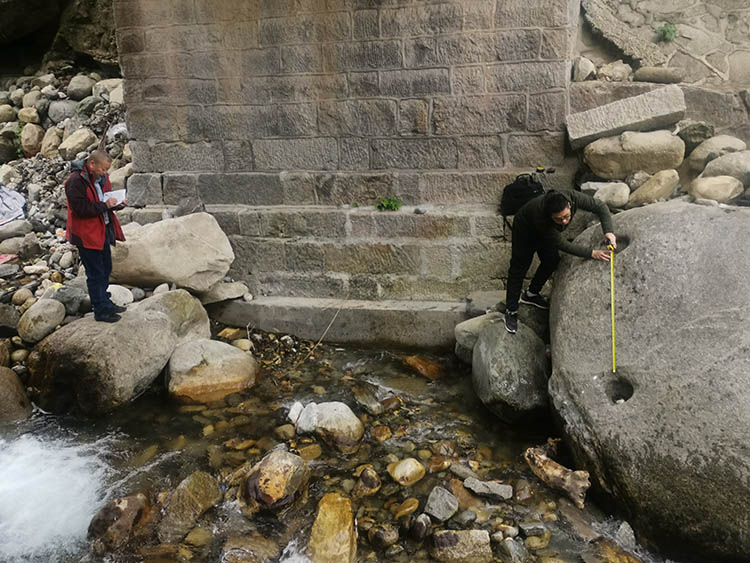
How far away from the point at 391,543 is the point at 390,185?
323 centimetres

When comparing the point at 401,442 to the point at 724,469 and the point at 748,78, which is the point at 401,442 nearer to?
the point at 724,469

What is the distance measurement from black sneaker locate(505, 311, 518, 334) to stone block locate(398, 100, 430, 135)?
1.88 metres

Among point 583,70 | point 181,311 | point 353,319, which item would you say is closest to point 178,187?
point 181,311

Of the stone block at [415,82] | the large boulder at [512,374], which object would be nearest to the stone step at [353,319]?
the large boulder at [512,374]

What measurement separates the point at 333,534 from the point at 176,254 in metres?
3.01

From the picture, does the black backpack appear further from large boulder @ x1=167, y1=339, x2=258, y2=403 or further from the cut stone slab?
large boulder @ x1=167, y1=339, x2=258, y2=403

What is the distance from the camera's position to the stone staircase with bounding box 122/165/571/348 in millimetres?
5152

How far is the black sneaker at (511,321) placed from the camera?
4270 millimetres

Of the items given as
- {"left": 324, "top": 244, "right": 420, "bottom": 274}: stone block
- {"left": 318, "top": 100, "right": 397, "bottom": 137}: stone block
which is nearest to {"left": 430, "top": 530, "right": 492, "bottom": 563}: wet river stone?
{"left": 324, "top": 244, "right": 420, "bottom": 274}: stone block

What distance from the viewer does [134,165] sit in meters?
6.00

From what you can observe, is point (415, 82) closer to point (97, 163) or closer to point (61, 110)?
point (97, 163)

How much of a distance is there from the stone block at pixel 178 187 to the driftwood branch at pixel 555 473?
13.4 ft

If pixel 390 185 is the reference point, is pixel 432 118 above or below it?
above

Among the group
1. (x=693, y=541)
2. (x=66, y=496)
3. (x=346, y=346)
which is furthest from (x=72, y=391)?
(x=693, y=541)
